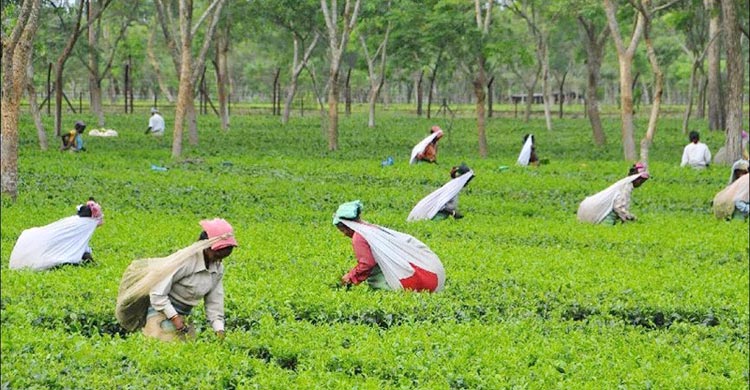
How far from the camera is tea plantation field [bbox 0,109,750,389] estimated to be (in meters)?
8.80

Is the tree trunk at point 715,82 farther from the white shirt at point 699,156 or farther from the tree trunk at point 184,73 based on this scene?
the tree trunk at point 184,73

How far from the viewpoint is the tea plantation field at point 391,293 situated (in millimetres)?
8805

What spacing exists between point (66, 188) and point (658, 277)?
486 inches

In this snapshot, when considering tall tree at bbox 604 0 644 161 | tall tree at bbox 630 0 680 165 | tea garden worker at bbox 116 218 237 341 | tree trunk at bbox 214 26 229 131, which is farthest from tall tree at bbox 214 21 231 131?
tea garden worker at bbox 116 218 237 341

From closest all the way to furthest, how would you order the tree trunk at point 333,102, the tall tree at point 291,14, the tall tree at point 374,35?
the tree trunk at point 333,102 < the tall tree at point 374,35 < the tall tree at point 291,14

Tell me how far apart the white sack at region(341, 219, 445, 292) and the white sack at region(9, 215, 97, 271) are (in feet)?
12.6

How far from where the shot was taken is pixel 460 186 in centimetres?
1819

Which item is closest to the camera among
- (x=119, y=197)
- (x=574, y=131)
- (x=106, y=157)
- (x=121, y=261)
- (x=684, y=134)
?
(x=121, y=261)

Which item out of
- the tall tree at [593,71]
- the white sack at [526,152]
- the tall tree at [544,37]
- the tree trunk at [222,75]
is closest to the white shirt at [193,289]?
the white sack at [526,152]

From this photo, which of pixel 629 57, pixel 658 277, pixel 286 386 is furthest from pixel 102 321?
pixel 629 57

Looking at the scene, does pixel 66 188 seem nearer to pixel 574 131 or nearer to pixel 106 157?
pixel 106 157

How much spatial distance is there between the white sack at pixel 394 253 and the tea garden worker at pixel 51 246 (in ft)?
12.5

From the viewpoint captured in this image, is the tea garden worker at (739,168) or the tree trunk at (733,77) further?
the tree trunk at (733,77)

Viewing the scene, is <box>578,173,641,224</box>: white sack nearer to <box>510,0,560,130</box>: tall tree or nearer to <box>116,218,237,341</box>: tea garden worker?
<box>116,218,237,341</box>: tea garden worker
